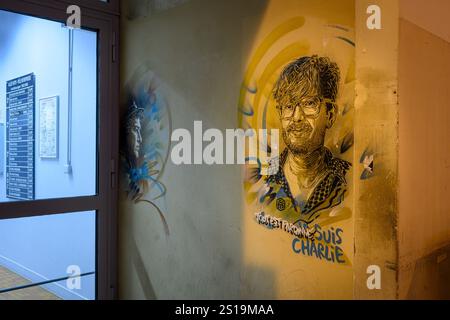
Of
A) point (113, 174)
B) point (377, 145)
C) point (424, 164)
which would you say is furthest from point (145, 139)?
point (424, 164)

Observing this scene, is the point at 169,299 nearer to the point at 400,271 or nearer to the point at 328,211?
the point at 328,211

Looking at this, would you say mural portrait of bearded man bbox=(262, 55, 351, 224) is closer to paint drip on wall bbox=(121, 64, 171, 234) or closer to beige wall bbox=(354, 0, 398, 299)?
beige wall bbox=(354, 0, 398, 299)

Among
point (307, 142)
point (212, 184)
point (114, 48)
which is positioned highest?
point (114, 48)

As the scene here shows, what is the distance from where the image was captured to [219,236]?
7.30 feet

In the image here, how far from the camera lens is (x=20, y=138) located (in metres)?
2.52

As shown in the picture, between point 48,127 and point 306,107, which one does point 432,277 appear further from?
point 48,127

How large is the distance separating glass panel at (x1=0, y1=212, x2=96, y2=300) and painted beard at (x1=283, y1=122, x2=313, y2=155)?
170cm

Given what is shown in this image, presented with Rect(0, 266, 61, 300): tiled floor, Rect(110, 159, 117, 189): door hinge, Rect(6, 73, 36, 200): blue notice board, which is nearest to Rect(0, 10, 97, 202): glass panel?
Rect(6, 73, 36, 200): blue notice board

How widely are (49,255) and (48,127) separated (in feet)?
2.97

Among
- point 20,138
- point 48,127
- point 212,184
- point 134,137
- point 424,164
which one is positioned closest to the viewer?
point 424,164

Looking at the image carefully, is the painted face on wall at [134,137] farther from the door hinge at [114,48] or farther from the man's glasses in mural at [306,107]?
the man's glasses in mural at [306,107]

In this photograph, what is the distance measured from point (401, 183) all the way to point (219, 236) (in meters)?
1.11

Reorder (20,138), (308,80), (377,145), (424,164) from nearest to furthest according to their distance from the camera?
1. (377,145)
2. (424,164)
3. (308,80)
4. (20,138)

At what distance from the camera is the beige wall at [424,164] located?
1475 mm
